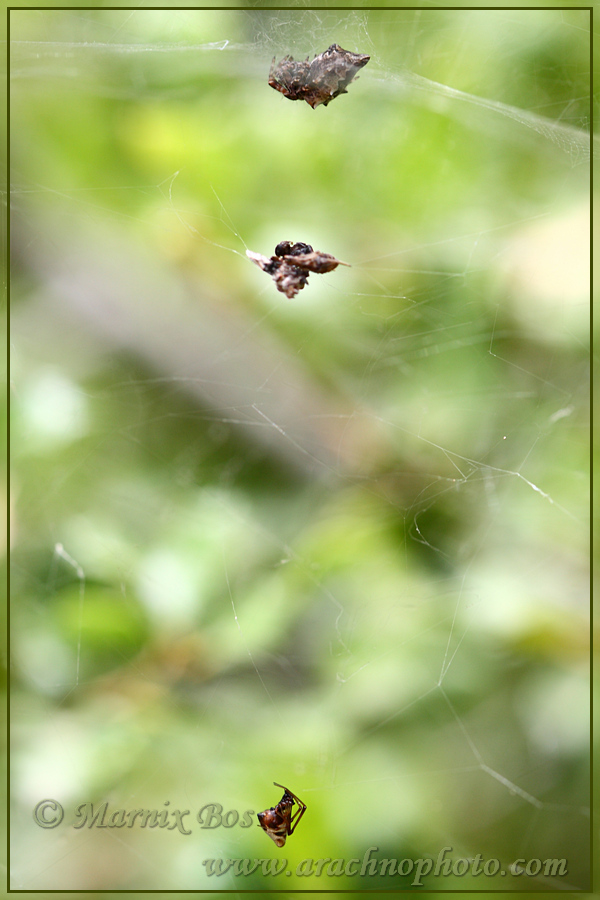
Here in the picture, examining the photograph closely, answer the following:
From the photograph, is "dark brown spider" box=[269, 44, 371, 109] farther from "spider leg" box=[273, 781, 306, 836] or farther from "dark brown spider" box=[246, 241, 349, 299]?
"spider leg" box=[273, 781, 306, 836]

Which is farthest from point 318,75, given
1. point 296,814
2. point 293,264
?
point 296,814

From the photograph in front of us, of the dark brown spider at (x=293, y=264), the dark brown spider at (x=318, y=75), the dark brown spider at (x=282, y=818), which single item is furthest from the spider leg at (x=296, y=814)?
the dark brown spider at (x=318, y=75)

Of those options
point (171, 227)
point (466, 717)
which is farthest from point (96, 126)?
point (466, 717)

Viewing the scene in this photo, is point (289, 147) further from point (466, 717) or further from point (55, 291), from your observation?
point (466, 717)

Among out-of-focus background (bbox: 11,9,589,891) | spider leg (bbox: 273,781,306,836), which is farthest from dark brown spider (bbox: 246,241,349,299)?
spider leg (bbox: 273,781,306,836)

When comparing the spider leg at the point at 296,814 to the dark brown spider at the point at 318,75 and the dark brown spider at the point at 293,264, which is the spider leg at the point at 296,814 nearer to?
the dark brown spider at the point at 293,264

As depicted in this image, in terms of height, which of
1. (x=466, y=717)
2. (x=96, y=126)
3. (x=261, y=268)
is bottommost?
(x=466, y=717)

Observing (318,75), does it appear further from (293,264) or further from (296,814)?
(296,814)
